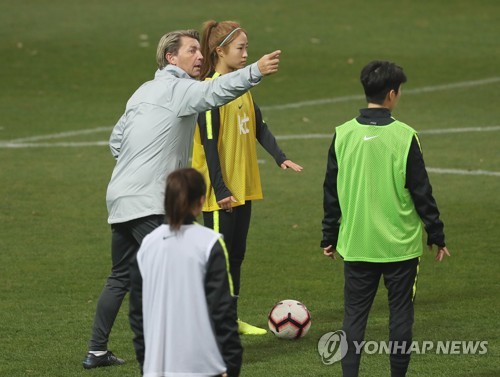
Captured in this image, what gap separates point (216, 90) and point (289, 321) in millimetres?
2231

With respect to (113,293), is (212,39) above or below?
above

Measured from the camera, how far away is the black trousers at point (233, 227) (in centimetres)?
841

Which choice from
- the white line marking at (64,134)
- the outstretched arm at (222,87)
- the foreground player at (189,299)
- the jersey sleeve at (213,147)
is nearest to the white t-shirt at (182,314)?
the foreground player at (189,299)

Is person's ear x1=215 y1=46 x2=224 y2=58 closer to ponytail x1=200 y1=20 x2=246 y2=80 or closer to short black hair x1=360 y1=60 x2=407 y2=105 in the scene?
ponytail x1=200 y1=20 x2=246 y2=80

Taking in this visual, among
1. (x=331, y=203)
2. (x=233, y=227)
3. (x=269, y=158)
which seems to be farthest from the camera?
(x=269, y=158)

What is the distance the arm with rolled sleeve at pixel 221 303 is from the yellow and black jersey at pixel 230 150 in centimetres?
277

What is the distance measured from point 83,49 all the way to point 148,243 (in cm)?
2097

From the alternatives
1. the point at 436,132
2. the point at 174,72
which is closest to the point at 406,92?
the point at 436,132

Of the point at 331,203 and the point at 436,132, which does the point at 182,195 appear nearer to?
the point at 331,203

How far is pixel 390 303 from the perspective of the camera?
22.9ft

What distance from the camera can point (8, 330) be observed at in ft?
28.9

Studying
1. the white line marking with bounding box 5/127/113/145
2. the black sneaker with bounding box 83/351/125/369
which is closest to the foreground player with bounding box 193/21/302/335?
the black sneaker with bounding box 83/351/125/369

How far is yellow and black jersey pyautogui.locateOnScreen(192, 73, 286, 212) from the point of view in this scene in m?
8.13

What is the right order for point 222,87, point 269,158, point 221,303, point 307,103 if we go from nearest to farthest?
point 221,303, point 222,87, point 269,158, point 307,103
